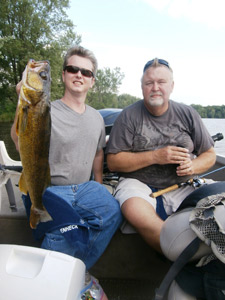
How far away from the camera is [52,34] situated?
25.3m

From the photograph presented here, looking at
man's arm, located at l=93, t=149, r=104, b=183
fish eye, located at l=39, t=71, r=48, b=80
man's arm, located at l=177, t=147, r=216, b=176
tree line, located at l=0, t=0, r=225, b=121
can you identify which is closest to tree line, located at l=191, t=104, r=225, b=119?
tree line, located at l=0, t=0, r=225, b=121

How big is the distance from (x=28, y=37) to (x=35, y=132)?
26.2 m

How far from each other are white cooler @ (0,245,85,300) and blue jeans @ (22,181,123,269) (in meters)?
0.36

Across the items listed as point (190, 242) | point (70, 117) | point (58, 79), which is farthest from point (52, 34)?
point (190, 242)

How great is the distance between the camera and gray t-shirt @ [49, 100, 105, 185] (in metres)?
2.28

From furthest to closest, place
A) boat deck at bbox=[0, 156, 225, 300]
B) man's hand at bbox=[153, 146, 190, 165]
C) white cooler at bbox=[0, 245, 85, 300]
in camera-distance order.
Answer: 1. man's hand at bbox=[153, 146, 190, 165]
2. boat deck at bbox=[0, 156, 225, 300]
3. white cooler at bbox=[0, 245, 85, 300]

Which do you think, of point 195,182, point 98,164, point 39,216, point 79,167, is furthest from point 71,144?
point 195,182

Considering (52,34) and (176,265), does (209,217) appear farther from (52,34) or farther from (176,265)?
(52,34)

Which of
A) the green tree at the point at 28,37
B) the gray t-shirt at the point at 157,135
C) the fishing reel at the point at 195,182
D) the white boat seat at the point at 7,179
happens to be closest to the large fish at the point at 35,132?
the white boat seat at the point at 7,179

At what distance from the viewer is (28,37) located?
24.3m

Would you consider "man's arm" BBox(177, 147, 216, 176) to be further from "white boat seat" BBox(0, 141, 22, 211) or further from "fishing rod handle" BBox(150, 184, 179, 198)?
"white boat seat" BBox(0, 141, 22, 211)

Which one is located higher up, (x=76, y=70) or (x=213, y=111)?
(x=76, y=70)

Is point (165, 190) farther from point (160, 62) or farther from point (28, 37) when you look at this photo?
point (28, 37)

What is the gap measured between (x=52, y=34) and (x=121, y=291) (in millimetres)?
27262
